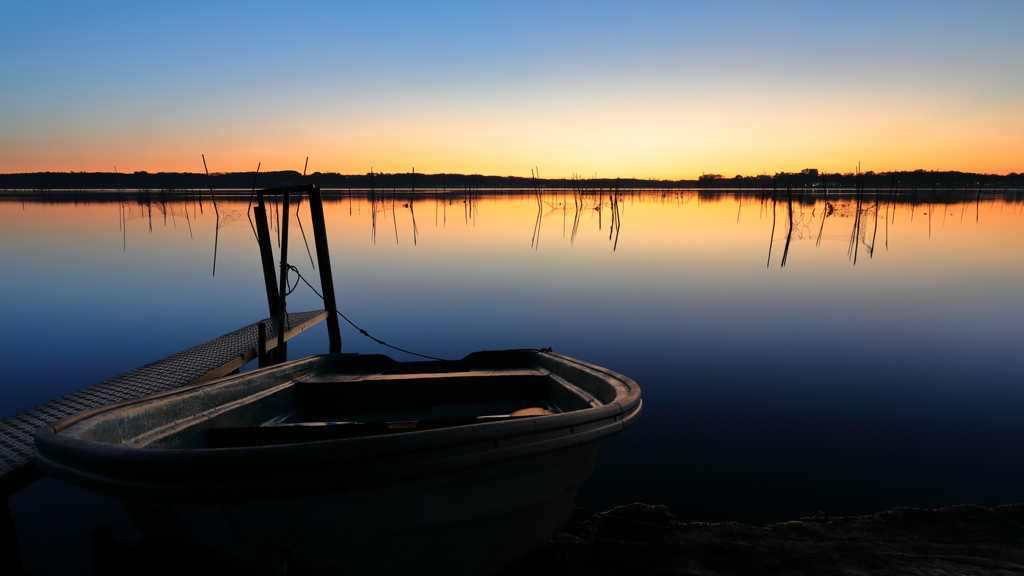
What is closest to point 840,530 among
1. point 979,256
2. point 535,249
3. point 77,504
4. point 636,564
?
point 636,564

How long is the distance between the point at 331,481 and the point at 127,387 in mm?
3441

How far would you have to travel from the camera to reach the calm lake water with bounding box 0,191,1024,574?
4633 millimetres

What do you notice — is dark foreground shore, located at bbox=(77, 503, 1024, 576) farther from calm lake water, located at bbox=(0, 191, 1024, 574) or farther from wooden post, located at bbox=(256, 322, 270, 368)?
wooden post, located at bbox=(256, 322, 270, 368)

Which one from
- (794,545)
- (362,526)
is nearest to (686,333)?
(794,545)

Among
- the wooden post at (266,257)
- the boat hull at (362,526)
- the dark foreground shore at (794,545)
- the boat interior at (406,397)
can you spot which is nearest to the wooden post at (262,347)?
the boat interior at (406,397)

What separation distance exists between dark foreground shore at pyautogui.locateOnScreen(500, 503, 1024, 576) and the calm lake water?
300 millimetres

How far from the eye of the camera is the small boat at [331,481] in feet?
7.16

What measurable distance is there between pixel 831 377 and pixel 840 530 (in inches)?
160

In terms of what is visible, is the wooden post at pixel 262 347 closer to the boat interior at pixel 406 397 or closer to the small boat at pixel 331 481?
the boat interior at pixel 406 397

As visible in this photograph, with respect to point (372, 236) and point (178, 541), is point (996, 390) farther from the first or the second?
point (372, 236)

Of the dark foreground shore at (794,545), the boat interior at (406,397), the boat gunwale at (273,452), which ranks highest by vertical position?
→ the boat gunwale at (273,452)

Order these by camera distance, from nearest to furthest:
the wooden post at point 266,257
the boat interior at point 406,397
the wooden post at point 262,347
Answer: the boat interior at point 406,397 < the wooden post at point 262,347 < the wooden post at point 266,257

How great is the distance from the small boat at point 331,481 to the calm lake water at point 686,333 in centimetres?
151

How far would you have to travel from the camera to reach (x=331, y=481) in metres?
2.24
